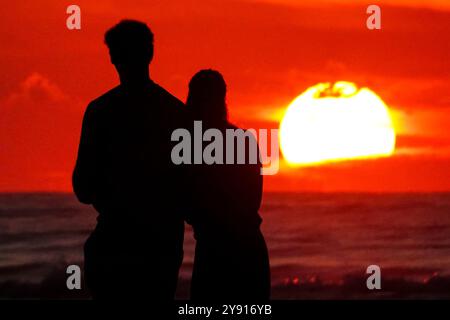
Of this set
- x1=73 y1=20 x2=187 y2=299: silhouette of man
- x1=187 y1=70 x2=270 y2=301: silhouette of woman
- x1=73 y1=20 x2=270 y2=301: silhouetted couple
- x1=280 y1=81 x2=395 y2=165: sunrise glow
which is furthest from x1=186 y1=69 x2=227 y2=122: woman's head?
x1=280 y1=81 x2=395 y2=165: sunrise glow

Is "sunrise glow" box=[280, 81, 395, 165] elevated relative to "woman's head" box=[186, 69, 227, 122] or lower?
elevated

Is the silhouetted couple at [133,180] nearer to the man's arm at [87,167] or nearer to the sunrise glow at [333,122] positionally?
the man's arm at [87,167]

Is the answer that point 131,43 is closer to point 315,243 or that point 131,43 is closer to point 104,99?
point 104,99

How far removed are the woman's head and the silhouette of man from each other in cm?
94

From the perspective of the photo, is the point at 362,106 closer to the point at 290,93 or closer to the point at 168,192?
the point at 290,93

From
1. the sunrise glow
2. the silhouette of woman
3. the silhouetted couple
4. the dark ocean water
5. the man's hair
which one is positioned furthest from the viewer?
the sunrise glow

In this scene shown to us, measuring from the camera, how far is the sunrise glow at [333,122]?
2308 centimetres

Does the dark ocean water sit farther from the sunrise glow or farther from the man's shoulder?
the man's shoulder

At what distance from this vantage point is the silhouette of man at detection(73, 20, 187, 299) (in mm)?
4207

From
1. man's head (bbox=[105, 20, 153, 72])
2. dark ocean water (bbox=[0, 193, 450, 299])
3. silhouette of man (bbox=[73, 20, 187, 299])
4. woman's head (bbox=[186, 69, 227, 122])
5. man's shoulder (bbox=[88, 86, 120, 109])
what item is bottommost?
silhouette of man (bbox=[73, 20, 187, 299])

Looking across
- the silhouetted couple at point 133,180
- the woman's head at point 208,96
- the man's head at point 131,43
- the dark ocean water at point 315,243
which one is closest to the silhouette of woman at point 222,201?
the woman's head at point 208,96

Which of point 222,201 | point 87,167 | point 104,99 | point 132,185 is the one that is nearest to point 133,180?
point 132,185

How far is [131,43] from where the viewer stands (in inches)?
170

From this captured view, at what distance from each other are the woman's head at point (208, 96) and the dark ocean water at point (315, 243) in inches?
624
